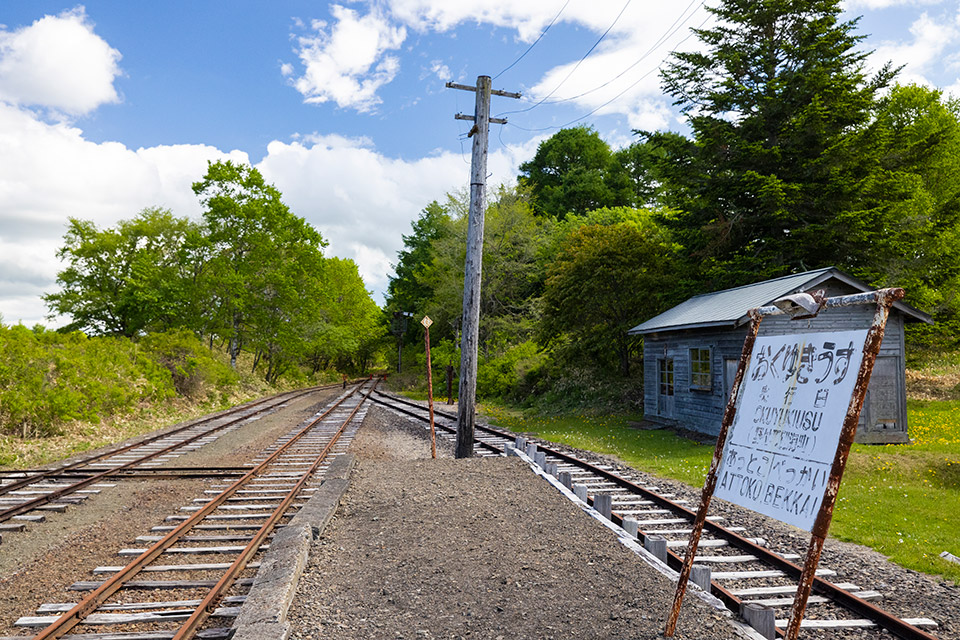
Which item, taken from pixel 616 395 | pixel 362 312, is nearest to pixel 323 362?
pixel 362 312

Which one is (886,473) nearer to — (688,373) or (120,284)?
(688,373)

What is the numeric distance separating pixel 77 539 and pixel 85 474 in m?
4.39

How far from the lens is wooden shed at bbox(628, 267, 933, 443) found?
15.0 m

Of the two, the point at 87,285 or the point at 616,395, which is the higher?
the point at 87,285

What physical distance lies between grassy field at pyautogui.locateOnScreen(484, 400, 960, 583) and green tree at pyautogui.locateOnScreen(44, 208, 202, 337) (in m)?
23.1

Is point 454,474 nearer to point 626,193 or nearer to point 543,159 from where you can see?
point 626,193

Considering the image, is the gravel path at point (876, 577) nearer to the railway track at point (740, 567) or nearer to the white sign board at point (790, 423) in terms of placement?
the railway track at point (740, 567)

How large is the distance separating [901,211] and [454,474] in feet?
70.4

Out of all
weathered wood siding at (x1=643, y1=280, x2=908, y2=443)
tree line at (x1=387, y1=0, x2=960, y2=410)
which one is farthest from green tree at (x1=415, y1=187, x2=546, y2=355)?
weathered wood siding at (x1=643, y1=280, x2=908, y2=443)

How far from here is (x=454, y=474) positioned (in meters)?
10.0

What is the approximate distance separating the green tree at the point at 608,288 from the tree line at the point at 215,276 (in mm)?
18418

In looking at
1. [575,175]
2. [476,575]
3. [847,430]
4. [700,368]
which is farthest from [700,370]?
[575,175]

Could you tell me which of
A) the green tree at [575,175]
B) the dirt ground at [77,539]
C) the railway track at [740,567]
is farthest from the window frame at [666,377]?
the green tree at [575,175]

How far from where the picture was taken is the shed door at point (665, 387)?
62.2ft
